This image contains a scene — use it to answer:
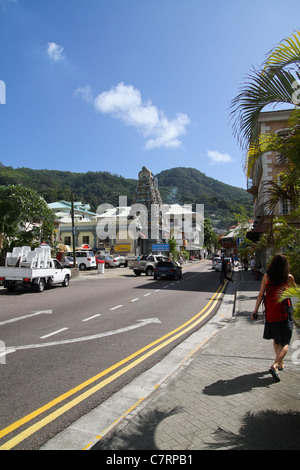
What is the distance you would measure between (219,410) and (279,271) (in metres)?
2.16

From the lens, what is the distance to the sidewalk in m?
3.19

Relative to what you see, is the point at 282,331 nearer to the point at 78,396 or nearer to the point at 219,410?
the point at 219,410

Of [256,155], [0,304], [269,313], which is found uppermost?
[256,155]

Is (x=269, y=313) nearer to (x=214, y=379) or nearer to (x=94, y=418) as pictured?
(x=214, y=379)

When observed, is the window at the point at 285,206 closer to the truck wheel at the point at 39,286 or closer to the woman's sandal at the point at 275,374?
the woman's sandal at the point at 275,374

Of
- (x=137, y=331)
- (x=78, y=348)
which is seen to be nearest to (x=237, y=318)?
(x=137, y=331)

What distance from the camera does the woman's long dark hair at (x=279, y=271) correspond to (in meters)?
4.93

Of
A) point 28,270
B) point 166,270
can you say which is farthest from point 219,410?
point 166,270

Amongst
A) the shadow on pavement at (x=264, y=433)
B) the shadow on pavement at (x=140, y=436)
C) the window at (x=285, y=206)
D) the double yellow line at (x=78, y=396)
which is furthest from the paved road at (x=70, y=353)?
the window at (x=285, y=206)

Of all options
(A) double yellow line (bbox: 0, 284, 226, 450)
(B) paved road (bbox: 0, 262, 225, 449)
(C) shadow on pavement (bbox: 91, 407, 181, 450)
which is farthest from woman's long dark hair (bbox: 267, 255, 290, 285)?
(A) double yellow line (bbox: 0, 284, 226, 450)

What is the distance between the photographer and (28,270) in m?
16.3

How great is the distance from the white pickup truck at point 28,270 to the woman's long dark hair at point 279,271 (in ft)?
44.8

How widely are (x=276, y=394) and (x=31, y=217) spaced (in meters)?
22.4

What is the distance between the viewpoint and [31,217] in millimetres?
24000
